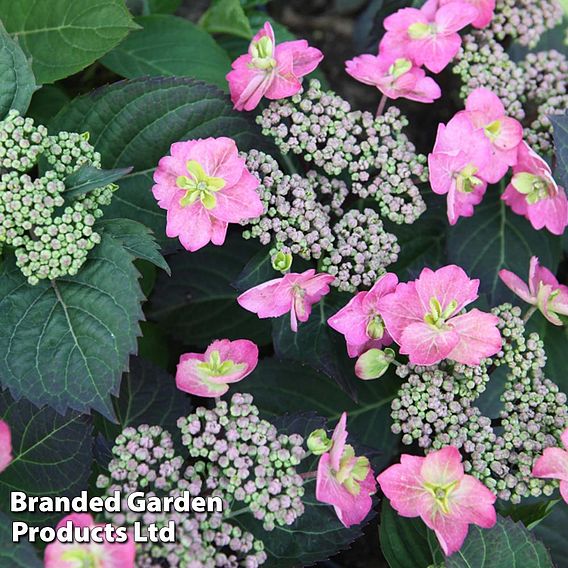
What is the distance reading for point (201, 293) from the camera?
70.9 inches

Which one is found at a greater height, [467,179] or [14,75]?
[14,75]

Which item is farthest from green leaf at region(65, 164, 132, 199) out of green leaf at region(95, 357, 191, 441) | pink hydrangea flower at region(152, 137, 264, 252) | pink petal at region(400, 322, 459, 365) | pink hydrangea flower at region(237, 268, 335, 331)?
pink petal at region(400, 322, 459, 365)

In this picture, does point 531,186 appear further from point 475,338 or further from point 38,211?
point 38,211

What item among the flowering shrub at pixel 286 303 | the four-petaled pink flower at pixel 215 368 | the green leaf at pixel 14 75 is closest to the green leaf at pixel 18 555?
the flowering shrub at pixel 286 303

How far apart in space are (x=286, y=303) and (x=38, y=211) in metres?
0.42

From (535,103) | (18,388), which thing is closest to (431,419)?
(18,388)

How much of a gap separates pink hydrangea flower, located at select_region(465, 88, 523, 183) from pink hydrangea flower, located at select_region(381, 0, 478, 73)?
0.10 metres

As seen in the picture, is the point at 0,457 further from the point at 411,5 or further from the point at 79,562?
the point at 411,5

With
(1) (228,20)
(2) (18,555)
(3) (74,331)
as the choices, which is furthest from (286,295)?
(1) (228,20)

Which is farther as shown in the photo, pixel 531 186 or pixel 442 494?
pixel 531 186

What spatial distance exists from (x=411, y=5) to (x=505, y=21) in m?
0.20

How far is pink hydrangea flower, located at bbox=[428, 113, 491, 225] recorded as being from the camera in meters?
1.42

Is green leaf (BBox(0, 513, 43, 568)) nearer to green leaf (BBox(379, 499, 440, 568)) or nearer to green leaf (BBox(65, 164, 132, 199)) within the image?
green leaf (BBox(65, 164, 132, 199))

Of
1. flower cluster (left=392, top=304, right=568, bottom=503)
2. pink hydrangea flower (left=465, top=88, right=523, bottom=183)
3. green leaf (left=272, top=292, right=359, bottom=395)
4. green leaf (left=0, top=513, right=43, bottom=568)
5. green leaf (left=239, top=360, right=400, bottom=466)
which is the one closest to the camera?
green leaf (left=0, top=513, right=43, bottom=568)
